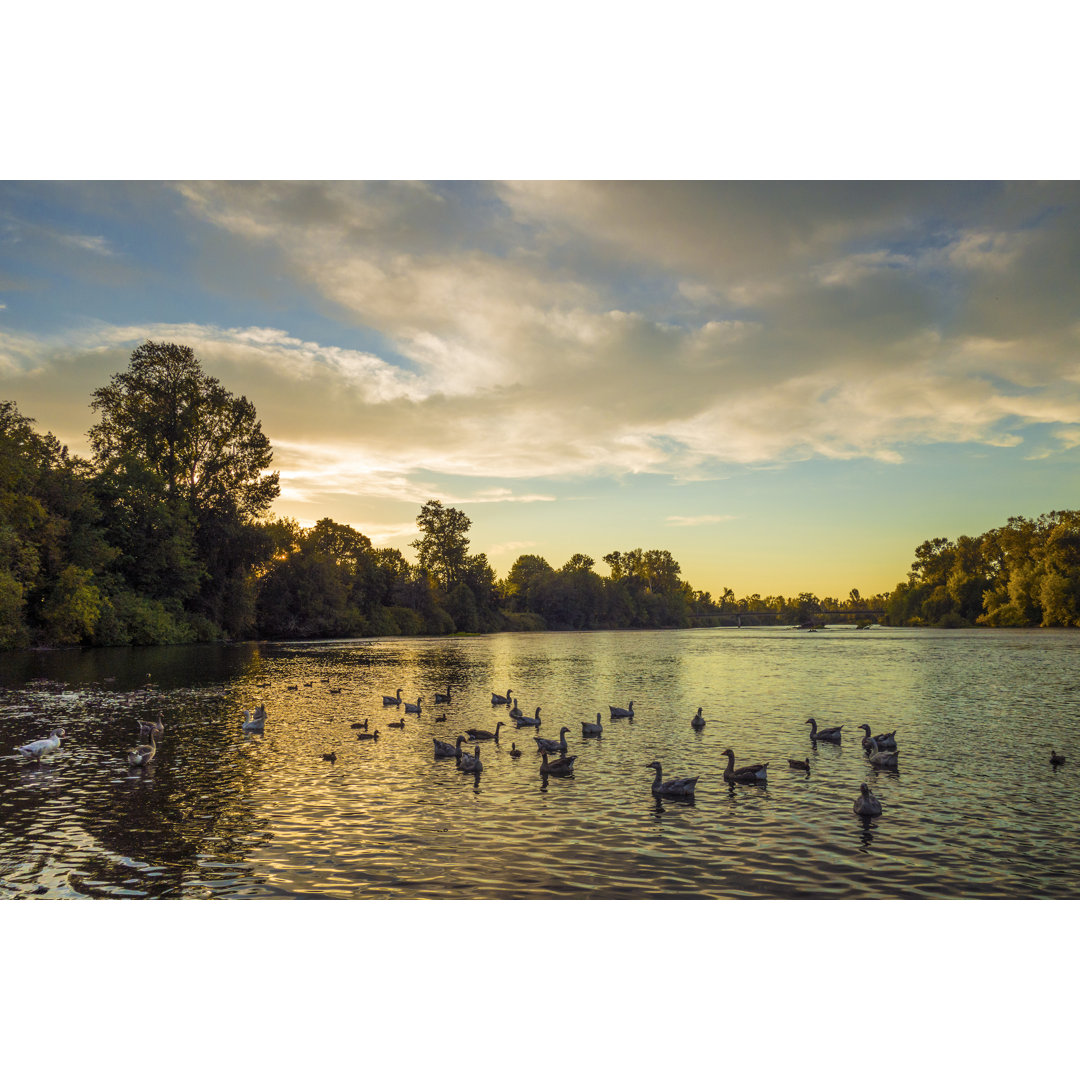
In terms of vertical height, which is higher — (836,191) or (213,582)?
(836,191)

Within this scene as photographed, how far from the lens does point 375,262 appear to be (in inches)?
882

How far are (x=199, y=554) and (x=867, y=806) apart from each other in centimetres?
6260

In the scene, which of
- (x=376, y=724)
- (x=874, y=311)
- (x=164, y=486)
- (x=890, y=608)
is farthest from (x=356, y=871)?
(x=890, y=608)

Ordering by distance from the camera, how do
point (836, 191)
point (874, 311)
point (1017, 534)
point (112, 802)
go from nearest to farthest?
point (112, 802) → point (836, 191) → point (874, 311) → point (1017, 534)

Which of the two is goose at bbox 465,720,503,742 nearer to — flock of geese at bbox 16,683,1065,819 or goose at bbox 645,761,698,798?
flock of geese at bbox 16,683,1065,819

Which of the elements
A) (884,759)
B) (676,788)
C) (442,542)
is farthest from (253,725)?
(442,542)

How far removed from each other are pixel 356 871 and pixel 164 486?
57008 millimetres

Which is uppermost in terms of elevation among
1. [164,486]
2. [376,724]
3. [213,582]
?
[164,486]

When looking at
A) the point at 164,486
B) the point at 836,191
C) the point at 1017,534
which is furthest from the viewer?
the point at 1017,534

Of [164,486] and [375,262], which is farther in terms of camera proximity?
[164,486]

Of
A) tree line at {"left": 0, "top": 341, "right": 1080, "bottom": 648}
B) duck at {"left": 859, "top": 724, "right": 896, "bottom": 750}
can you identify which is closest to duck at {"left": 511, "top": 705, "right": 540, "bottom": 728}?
duck at {"left": 859, "top": 724, "right": 896, "bottom": 750}

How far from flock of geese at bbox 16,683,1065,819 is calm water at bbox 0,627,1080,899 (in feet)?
1.01

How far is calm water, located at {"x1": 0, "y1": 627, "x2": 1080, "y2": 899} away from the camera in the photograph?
8852mm

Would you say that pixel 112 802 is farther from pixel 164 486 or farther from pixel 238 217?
pixel 164 486
